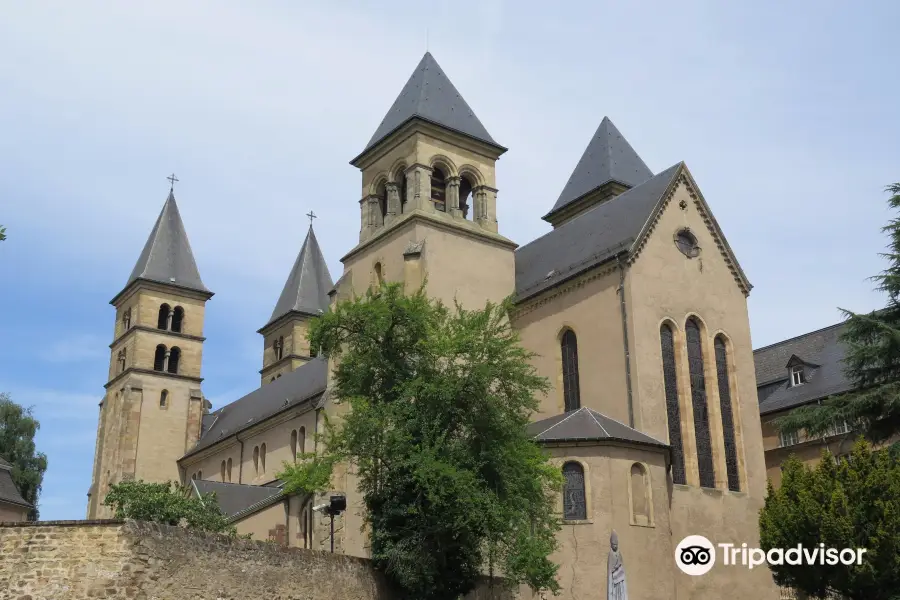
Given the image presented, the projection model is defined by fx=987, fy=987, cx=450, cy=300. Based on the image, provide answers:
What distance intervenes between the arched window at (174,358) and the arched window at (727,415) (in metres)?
40.8

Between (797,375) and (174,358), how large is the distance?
133 ft

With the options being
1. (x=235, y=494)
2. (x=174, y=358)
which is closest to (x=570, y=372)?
(x=235, y=494)

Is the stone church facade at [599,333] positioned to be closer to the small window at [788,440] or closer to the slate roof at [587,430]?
the slate roof at [587,430]

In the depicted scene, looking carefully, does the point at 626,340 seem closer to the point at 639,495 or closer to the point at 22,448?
the point at 639,495

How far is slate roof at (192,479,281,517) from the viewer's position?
45.3m

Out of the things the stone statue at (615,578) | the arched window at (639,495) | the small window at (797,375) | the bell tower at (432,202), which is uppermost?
the bell tower at (432,202)

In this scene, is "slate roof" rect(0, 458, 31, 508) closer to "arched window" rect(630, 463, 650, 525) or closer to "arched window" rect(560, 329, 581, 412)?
"arched window" rect(560, 329, 581, 412)

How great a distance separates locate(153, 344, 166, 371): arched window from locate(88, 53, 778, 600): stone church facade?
17571 millimetres

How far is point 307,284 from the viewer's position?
2891 inches

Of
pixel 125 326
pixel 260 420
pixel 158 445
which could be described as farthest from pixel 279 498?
pixel 125 326

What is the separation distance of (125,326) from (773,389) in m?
43.4

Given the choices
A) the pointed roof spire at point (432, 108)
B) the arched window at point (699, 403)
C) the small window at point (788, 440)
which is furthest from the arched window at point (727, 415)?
the pointed roof spire at point (432, 108)

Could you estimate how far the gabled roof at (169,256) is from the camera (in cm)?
6681

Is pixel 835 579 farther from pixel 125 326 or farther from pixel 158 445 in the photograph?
pixel 125 326
